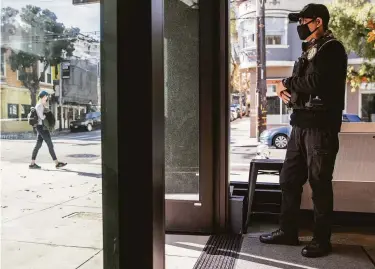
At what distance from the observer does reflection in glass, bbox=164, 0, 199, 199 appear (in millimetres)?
2982

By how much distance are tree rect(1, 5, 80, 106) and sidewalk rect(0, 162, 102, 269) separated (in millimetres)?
257

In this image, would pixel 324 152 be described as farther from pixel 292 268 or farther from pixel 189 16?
pixel 189 16

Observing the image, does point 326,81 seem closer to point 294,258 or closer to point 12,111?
point 294,258

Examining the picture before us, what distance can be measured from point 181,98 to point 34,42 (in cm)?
199

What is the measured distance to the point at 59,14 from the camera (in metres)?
1.18

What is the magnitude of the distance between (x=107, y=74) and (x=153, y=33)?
7.7 inches

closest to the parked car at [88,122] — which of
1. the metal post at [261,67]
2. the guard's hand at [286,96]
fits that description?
the guard's hand at [286,96]

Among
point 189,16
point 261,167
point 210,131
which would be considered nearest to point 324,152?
point 261,167

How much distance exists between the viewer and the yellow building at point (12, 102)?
3.20ft

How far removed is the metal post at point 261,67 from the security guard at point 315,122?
5.40 ft

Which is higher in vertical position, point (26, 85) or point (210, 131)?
point (26, 85)

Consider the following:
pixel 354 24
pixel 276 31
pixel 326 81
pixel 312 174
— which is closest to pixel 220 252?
pixel 312 174

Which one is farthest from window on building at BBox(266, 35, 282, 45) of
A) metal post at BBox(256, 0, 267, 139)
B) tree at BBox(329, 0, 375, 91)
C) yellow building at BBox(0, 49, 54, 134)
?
yellow building at BBox(0, 49, 54, 134)

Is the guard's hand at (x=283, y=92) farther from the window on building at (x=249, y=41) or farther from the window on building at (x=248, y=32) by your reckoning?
the window on building at (x=249, y=41)
